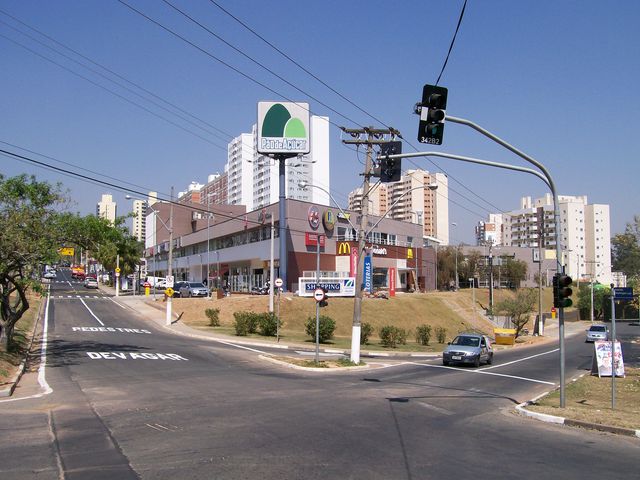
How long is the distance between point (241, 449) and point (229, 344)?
23.4 meters

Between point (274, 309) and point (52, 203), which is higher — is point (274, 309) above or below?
below

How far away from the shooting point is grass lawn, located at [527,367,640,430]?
493 inches

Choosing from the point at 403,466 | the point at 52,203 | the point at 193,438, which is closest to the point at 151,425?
the point at 193,438

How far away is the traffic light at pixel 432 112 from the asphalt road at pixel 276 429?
5.83m

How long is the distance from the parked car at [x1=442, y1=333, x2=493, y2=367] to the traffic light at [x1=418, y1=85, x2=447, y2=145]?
16935 mm

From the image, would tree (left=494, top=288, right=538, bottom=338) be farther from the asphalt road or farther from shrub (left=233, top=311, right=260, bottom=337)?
the asphalt road

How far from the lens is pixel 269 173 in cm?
17100

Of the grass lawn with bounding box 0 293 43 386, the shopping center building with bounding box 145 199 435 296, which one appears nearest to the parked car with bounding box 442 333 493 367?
the grass lawn with bounding box 0 293 43 386

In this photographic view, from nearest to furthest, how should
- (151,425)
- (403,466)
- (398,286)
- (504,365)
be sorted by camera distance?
(403,466) → (151,425) → (504,365) → (398,286)

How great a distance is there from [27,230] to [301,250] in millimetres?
49326

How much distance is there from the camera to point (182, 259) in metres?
100

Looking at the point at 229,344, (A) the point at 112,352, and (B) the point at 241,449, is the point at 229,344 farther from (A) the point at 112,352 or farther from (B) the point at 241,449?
(B) the point at 241,449

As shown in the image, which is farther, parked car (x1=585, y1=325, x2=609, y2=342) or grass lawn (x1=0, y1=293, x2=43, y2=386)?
parked car (x1=585, y1=325, x2=609, y2=342)

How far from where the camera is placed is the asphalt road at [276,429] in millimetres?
7969
